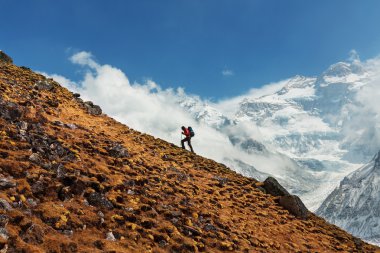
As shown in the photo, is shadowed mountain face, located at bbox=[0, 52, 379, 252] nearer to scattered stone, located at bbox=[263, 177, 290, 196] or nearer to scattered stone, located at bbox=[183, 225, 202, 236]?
scattered stone, located at bbox=[183, 225, 202, 236]

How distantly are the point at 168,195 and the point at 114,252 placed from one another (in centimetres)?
968

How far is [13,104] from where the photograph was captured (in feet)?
100

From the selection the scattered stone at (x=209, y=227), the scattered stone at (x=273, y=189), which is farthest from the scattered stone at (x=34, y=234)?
the scattered stone at (x=273, y=189)

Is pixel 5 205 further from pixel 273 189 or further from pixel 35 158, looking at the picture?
pixel 273 189

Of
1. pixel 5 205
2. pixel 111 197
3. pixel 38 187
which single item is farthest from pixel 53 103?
pixel 5 205

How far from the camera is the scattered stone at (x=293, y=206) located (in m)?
37.9

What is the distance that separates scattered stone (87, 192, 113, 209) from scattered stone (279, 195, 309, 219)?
19671 mm

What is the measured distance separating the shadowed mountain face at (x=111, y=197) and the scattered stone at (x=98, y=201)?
6cm

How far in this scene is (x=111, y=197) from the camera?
80.4 ft

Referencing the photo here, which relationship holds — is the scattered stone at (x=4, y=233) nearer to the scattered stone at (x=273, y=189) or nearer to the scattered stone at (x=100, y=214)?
the scattered stone at (x=100, y=214)

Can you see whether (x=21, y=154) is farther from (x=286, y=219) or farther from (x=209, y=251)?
(x=286, y=219)

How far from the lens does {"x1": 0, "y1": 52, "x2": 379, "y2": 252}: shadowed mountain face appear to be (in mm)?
20297

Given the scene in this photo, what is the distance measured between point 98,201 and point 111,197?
110 centimetres

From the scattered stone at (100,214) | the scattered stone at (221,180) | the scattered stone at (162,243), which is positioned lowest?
the scattered stone at (162,243)
